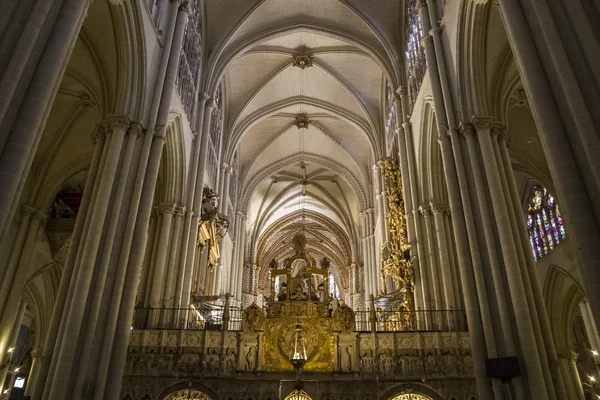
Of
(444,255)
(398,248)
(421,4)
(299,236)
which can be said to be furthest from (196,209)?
(421,4)

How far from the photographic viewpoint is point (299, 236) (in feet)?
55.9

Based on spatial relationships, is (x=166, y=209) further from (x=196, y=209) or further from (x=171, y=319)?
(x=171, y=319)

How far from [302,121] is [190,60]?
11985mm

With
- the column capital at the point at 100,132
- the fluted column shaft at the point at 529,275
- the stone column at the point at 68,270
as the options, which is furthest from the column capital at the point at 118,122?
the fluted column shaft at the point at 529,275

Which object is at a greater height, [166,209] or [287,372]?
[166,209]

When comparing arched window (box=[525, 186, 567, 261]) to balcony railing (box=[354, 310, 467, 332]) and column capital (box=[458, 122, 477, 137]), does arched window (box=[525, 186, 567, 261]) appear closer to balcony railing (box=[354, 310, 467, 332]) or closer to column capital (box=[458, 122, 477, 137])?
balcony railing (box=[354, 310, 467, 332])

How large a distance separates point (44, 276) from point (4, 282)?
222 inches

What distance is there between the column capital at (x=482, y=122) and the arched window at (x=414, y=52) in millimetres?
4746

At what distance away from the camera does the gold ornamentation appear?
16594 millimetres

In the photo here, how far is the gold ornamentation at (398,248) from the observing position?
54.4 feet

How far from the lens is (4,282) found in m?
16.1

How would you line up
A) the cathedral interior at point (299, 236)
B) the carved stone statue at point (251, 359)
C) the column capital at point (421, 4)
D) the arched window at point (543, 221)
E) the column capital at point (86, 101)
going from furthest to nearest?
the arched window at point (543, 221), the column capital at point (86, 101), the column capital at point (421, 4), the carved stone statue at point (251, 359), the cathedral interior at point (299, 236)

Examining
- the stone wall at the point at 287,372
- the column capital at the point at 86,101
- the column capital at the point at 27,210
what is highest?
the column capital at the point at 86,101

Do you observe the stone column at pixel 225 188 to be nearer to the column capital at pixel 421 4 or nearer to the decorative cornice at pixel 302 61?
the decorative cornice at pixel 302 61
